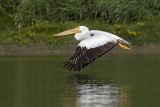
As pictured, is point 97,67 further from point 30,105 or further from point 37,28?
point 30,105

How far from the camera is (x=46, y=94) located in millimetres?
13062

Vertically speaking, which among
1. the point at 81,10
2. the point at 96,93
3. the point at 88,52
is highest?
the point at 96,93

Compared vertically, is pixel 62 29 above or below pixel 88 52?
below

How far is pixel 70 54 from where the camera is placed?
20.2m

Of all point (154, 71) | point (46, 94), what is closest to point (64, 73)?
point (154, 71)

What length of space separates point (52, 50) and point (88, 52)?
4.02 metres

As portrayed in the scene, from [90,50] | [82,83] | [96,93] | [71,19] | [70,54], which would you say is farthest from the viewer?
[71,19]

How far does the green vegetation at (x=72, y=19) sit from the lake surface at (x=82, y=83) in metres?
1.65

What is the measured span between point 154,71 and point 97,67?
170 cm

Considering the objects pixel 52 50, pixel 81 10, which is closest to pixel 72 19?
pixel 81 10

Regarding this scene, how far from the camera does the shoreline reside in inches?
798

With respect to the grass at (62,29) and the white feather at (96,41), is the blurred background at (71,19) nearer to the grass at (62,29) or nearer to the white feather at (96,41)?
the grass at (62,29)

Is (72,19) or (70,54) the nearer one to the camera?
(70,54)

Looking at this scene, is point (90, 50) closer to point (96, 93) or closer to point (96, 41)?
point (96, 41)
